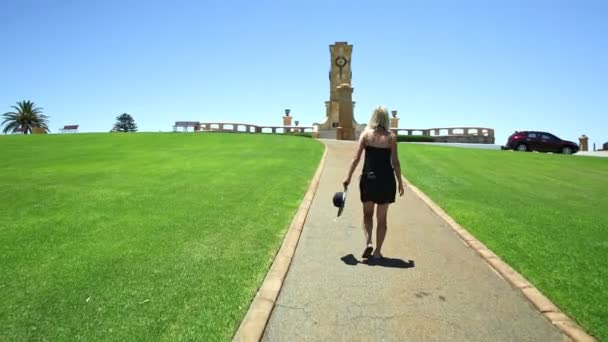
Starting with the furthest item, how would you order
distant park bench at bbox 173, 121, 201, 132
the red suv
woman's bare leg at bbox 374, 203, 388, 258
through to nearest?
distant park bench at bbox 173, 121, 201, 132, the red suv, woman's bare leg at bbox 374, 203, 388, 258

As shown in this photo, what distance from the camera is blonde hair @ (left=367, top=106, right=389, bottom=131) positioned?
7.00 m

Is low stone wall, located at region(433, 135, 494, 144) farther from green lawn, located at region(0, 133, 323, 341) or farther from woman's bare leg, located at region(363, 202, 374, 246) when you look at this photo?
woman's bare leg, located at region(363, 202, 374, 246)

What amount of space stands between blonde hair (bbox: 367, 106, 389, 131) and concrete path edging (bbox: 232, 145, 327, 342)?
7.28ft

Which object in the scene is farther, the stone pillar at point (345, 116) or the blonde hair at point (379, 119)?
the stone pillar at point (345, 116)

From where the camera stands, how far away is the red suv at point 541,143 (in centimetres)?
3384

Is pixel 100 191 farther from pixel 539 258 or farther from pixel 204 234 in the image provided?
pixel 539 258

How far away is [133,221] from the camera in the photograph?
331 inches

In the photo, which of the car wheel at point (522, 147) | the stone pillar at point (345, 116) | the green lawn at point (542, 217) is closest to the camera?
the green lawn at point (542, 217)

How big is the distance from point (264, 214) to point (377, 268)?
325cm

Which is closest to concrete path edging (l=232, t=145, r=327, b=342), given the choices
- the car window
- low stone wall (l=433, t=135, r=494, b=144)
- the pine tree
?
the car window

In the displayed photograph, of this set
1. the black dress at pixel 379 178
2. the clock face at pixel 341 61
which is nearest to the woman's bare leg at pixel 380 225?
the black dress at pixel 379 178

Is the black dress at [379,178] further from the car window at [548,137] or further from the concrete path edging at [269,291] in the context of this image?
the car window at [548,137]

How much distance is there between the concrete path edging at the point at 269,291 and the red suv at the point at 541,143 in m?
29.5

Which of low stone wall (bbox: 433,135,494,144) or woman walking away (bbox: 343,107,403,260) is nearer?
woman walking away (bbox: 343,107,403,260)
